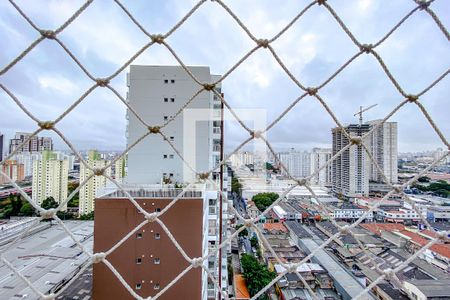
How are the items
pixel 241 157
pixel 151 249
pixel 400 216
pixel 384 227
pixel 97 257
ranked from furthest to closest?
1. pixel 400 216
2. pixel 384 227
3. pixel 241 157
4. pixel 151 249
5. pixel 97 257

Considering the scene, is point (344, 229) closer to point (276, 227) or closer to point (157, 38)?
point (157, 38)

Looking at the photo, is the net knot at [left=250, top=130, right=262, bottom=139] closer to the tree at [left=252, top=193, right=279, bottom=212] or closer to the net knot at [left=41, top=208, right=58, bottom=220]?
the net knot at [left=41, top=208, right=58, bottom=220]

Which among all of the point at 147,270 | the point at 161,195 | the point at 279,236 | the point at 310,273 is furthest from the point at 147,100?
the point at 279,236

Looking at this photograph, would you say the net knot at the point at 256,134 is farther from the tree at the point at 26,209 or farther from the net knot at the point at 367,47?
the tree at the point at 26,209

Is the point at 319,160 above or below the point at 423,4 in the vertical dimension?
below

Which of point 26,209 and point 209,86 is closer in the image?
point 209,86

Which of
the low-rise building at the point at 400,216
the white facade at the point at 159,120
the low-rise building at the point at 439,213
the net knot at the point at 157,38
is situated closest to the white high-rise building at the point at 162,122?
the white facade at the point at 159,120

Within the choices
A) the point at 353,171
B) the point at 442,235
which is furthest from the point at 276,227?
the point at 442,235
